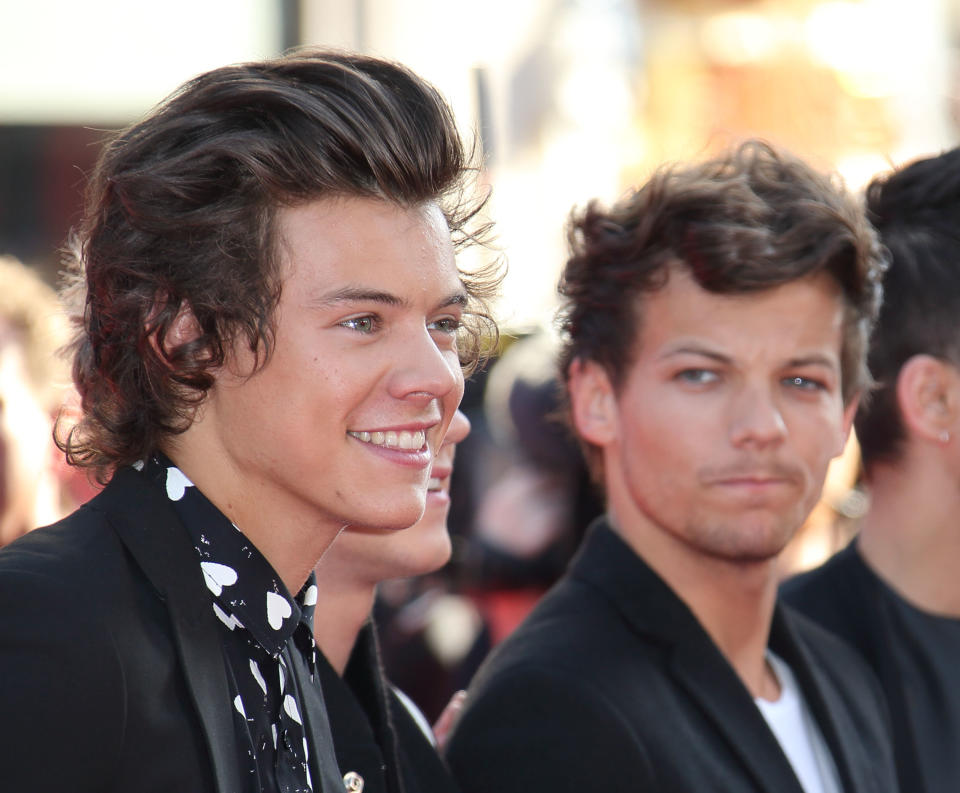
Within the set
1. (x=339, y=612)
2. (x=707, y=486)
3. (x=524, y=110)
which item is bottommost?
(x=339, y=612)

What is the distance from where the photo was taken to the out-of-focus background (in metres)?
4.16

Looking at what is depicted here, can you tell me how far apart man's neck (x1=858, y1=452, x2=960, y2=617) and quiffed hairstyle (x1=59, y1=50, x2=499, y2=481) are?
184cm

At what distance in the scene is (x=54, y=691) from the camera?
1.42 m

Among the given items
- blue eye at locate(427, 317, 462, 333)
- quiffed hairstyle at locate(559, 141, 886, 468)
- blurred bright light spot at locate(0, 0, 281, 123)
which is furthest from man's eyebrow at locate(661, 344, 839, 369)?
blurred bright light spot at locate(0, 0, 281, 123)

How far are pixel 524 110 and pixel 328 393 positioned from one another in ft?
25.2

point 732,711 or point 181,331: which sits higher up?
point 181,331

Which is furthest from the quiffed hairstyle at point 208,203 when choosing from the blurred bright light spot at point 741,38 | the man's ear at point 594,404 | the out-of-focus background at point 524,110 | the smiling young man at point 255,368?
the blurred bright light spot at point 741,38

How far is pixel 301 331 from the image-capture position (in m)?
1.73

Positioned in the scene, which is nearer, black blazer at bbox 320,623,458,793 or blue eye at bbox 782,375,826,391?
black blazer at bbox 320,623,458,793

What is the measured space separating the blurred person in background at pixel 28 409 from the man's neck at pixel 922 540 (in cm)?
199

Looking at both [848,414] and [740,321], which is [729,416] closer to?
[740,321]

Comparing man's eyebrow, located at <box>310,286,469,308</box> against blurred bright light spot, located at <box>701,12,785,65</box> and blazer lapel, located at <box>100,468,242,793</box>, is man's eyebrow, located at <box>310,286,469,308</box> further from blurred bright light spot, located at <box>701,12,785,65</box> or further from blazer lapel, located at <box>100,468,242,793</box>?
blurred bright light spot, located at <box>701,12,785,65</box>

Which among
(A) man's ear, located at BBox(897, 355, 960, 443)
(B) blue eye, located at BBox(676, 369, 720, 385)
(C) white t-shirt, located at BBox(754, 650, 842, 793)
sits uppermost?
(B) blue eye, located at BBox(676, 369, 720, 385)

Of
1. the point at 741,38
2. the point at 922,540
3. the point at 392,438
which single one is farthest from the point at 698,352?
the point at 741,38
